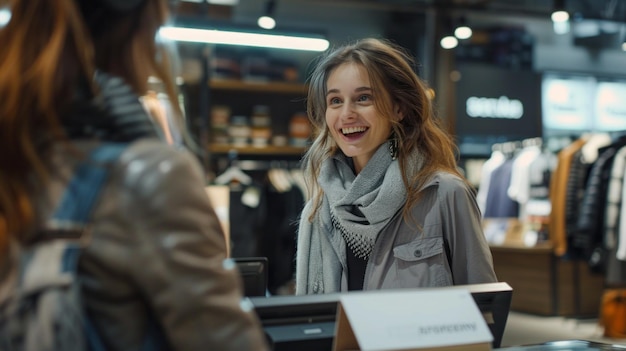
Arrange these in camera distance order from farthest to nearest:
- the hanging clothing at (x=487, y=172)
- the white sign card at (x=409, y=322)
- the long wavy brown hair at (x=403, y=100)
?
the hanging clothing at (x=487, y=172) < the long wavy brown hair at (x=403, y=100) < the white sign card at (x=409, y=322)

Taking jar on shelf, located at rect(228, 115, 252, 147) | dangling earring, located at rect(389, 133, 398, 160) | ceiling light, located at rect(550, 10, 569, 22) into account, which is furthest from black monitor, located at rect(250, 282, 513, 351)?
ceiling light, located at rect(550, 10, 569, 22)

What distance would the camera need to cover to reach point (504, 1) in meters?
6.93

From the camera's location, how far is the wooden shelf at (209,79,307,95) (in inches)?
272

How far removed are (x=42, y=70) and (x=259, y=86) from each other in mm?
6109

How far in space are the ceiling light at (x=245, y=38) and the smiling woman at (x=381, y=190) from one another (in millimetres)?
3120

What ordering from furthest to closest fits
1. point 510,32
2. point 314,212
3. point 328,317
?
1. point 510,32
2. point 314,212
3. point 328,317

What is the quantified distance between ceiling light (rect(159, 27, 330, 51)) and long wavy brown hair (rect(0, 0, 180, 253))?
4.32 meters

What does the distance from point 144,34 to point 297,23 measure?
6.81m

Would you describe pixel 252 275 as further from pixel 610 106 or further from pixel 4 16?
pixel 610 106

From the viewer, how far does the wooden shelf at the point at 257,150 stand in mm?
6680

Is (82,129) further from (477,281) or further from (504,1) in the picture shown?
(504,1)

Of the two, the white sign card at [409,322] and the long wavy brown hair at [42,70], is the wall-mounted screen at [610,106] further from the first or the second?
the long wavy brown hair at [42,70]

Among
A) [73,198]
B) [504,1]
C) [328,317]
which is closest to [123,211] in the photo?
[73,198]

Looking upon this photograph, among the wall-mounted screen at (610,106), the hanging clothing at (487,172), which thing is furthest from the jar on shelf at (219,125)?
the wall-mounted screen at (610,106)
